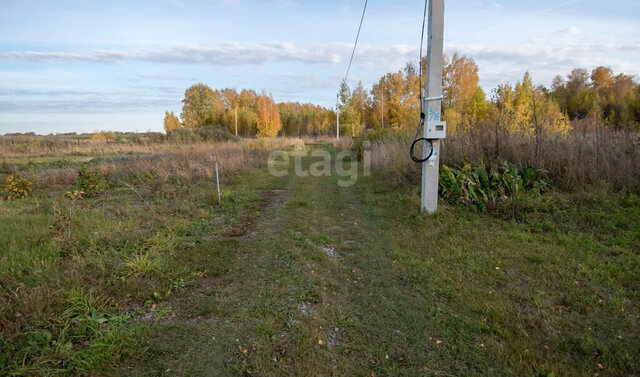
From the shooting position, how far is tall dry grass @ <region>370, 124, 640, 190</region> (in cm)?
672

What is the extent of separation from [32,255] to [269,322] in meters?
3.51

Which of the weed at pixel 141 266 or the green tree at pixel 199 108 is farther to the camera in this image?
the green tree at pixel 199 108

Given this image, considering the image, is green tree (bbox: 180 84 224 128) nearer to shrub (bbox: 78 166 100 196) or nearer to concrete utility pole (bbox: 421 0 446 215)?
shrub (bbox: 78 166 100 196)

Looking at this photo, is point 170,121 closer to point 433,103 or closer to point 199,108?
point 199,108

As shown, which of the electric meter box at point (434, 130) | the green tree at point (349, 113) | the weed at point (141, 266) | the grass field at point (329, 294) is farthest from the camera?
the green tree at point (349, 113)

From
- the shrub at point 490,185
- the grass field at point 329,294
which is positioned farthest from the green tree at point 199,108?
the shrub at point 490,185

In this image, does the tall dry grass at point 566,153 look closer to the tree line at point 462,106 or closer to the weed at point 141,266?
the tree line at point 462,106

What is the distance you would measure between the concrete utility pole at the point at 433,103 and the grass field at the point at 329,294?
0.53 meters

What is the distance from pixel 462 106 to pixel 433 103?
19.7 meters

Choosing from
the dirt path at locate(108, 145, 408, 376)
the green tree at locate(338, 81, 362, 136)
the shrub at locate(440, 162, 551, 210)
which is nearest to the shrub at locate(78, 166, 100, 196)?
the dirt path at locate(108, 145, 408, 376)

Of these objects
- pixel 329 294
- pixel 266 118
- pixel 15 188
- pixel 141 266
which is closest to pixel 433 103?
pixel 329 294

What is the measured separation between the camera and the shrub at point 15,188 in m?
8.36

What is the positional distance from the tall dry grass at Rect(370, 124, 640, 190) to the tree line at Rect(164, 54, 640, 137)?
0.45 metres

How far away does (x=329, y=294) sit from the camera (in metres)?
3.61
